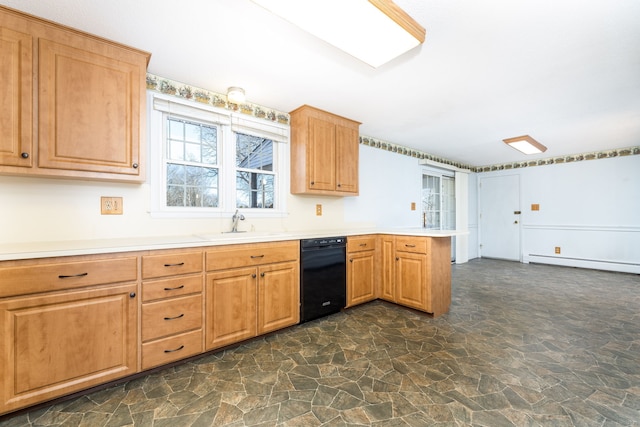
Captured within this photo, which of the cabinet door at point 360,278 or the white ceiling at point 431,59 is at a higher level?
the white ceiling at point 431,59

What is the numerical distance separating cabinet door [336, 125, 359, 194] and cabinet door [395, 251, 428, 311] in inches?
40.0

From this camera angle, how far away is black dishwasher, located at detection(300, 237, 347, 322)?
102 inches

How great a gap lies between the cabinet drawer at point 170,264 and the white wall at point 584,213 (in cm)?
670

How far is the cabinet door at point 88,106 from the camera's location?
1.67 m

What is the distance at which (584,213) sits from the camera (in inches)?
204

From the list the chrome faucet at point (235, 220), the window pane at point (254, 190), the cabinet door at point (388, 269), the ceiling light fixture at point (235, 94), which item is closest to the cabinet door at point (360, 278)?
→ the cabinet door at point (388, 269)

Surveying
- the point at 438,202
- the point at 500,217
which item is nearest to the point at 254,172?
the point at 438,202

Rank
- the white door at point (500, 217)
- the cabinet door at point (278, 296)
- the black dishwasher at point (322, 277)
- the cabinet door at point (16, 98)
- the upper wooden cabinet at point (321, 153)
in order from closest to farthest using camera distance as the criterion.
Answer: the cabinet door at point (16, 98) → the cabinet door at point (278, 296) → the black dishwasher at point (322, 277) → the upper wooden cabinet at point (321, 153) → the white door at point (500, 217)

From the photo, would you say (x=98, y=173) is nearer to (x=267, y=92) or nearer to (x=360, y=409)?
(x=267, y=92)

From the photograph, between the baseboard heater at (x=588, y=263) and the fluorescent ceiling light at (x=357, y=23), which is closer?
the fluorescent ceiling light at (x=357, y=23)

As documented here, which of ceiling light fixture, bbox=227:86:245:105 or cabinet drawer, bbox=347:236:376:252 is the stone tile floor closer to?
cabinet drawer, bbox=347:236:376:252

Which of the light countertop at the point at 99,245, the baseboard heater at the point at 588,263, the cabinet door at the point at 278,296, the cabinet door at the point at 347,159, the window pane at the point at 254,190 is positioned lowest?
the baseboard heater at the point at 588,263

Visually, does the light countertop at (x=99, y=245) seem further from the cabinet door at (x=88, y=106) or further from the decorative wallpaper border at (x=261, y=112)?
the decorative wallpaper border at (x=261, y=112)

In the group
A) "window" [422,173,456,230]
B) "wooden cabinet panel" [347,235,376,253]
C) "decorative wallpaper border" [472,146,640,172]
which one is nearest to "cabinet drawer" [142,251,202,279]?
"wooden cabinet panel" [347,235,376,253]
